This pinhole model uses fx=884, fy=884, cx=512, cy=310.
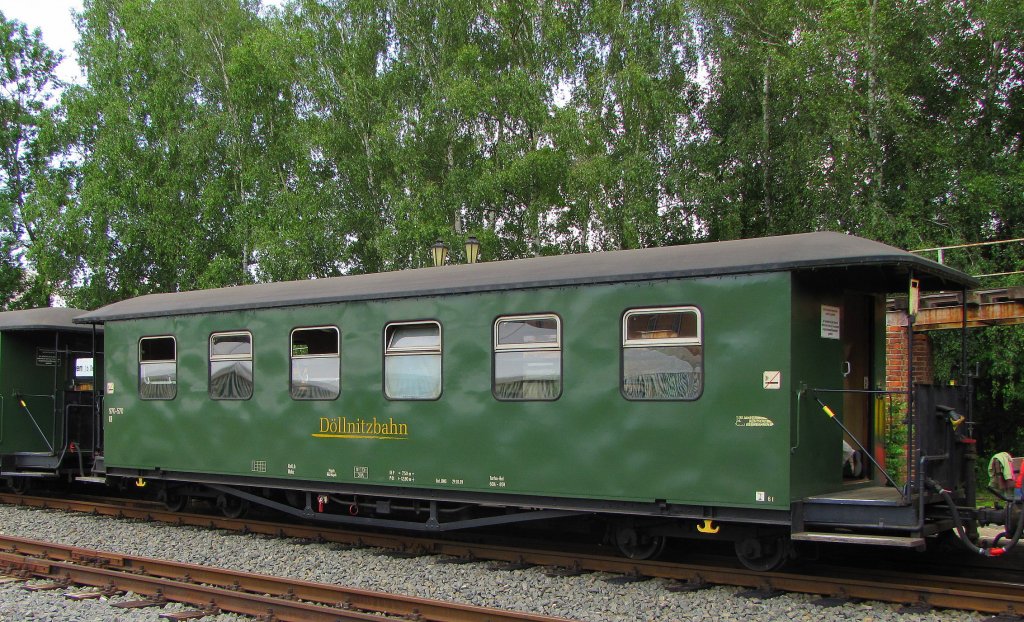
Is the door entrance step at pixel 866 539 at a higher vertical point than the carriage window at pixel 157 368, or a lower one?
lower

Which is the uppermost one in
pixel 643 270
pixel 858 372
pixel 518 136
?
pixel 518 136

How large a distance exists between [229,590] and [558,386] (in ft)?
11.3

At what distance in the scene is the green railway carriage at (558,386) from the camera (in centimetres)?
719

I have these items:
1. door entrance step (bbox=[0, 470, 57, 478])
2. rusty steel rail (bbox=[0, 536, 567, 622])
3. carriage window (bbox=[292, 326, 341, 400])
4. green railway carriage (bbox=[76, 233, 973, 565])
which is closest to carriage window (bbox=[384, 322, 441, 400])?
green railway carriage (bbox=[76, 233, 973, 565])

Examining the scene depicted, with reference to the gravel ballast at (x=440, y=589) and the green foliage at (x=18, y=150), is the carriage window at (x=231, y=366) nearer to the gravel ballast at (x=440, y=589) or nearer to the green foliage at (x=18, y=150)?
the gravel ballast at (x=440, y=589)

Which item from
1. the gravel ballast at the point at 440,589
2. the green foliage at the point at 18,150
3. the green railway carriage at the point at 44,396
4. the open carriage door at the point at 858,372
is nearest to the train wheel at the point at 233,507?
the gravel ballast at the point at 440,589

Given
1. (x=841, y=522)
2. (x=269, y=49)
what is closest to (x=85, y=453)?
(x=841, y=522)

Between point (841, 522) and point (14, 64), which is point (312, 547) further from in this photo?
point (14, 64)

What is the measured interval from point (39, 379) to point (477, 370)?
28.5 ft

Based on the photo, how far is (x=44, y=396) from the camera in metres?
13.7

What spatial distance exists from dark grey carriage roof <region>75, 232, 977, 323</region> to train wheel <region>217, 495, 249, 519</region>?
259 centimetres

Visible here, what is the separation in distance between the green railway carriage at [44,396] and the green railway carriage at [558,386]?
3453 millimetres

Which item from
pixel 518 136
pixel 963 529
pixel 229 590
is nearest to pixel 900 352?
pixel 963 529

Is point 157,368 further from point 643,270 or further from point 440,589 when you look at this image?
point 643,270
